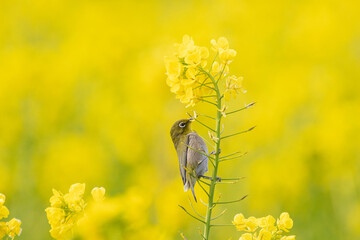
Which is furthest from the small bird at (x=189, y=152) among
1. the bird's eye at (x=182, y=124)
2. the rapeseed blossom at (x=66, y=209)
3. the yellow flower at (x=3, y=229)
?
the yellow flower at (x=3, y=229)

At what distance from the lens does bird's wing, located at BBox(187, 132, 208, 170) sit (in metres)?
3.15

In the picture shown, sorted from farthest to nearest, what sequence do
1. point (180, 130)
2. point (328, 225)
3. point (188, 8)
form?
point (188, 8) < point (328, 225) < point (180, 130)

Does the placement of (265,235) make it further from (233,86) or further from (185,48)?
(185,48)

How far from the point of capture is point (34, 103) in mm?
8672

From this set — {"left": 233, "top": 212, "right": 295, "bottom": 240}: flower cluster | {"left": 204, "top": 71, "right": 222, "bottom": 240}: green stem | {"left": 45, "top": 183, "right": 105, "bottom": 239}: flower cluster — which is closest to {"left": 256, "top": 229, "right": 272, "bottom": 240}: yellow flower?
{"left": 233, "top": 212, "right": 295, "bottom": 240}: flower cluster

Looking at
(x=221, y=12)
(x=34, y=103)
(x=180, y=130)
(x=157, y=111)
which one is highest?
(x=221, y=12)

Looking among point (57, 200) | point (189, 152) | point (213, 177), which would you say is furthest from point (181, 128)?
point (57, 200)

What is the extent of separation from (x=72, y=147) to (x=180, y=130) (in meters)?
5.98

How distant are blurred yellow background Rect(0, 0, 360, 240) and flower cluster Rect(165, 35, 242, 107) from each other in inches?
96.5

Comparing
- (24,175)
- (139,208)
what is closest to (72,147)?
(24,175)

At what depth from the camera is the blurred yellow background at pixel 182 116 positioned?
7.35m

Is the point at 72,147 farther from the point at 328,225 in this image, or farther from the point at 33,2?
the point at 33,2

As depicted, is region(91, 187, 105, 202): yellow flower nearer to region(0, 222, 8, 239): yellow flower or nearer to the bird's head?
region(0, 222, 8, 239): yellow flower

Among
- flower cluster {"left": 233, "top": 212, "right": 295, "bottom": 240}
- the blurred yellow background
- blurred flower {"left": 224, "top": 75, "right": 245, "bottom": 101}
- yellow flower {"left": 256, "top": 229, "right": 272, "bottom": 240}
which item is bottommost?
yellow flower {"left": 256, "top": 229, "right": 272, "bottom": 240}
